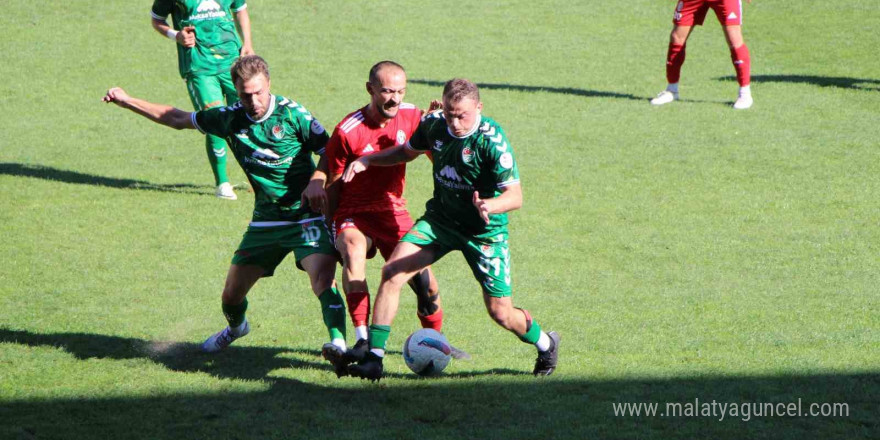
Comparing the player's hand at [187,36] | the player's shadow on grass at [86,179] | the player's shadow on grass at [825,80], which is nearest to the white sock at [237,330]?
the player's hand at [187,36]

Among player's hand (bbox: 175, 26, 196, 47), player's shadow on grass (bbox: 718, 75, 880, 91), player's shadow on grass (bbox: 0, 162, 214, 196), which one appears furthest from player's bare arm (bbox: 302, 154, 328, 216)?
player's shadow on grass (bbox: 718, 75, 880, 91)

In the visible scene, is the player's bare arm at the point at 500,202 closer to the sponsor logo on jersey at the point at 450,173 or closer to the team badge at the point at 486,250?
the sponsor logo on jersey at the point at 450,173

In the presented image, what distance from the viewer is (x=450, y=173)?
20.3 ft

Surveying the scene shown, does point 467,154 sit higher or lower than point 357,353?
higher

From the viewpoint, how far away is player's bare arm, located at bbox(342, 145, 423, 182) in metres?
6.35

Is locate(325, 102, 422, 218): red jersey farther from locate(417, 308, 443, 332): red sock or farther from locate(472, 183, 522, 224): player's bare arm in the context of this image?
locate(472, 183, 522, 224): player's bare arm

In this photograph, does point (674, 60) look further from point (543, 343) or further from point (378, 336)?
point (378, 336)

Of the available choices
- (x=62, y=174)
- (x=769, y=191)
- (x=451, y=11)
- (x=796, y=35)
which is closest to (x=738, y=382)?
(x=769, y=191)

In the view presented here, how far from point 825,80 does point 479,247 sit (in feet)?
37.0

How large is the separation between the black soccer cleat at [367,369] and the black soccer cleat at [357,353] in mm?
46

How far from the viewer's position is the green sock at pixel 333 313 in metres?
6.35

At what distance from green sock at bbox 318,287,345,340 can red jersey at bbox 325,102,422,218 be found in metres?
0.59

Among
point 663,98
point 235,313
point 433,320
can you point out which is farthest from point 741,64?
point 235,313

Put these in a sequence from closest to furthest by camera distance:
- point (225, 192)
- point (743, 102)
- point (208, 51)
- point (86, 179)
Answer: point (208, 51) → point (225, 192) → point (86, 179) → point (743, 102)
